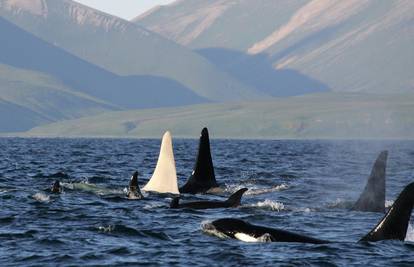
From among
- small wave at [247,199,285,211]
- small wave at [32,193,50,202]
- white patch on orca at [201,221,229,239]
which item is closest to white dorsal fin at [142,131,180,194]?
small wave at [247,199,285,211]

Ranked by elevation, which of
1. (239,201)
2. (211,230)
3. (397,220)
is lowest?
(211,230)

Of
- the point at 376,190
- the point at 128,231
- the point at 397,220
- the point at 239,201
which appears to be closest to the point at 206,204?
the point at 239,201

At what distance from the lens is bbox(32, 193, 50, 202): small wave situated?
1147 inches

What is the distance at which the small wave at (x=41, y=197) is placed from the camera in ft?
95.6

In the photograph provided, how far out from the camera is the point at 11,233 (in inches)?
870

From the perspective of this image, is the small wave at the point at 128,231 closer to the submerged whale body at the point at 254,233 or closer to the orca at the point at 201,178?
the submerged whale body at the point at 254,233

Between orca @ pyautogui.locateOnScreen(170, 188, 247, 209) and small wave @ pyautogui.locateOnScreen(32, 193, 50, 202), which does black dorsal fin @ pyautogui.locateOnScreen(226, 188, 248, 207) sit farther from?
small wave @ pyautogui.locateOnScreen(32, 193, 50, 202)

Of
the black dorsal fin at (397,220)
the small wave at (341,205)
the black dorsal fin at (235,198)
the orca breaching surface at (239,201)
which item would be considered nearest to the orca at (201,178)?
the orca breaching surface at (239,201)

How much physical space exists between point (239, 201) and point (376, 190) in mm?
3470

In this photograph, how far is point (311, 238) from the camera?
67.6 ft

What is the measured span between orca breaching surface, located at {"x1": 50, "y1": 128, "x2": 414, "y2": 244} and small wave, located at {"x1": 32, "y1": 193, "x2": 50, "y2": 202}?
127cm

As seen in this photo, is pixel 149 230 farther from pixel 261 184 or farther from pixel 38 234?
pixel 261 184

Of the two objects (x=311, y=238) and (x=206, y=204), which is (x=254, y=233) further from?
(x=206, y=204)

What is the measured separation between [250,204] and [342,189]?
34.7 feet
